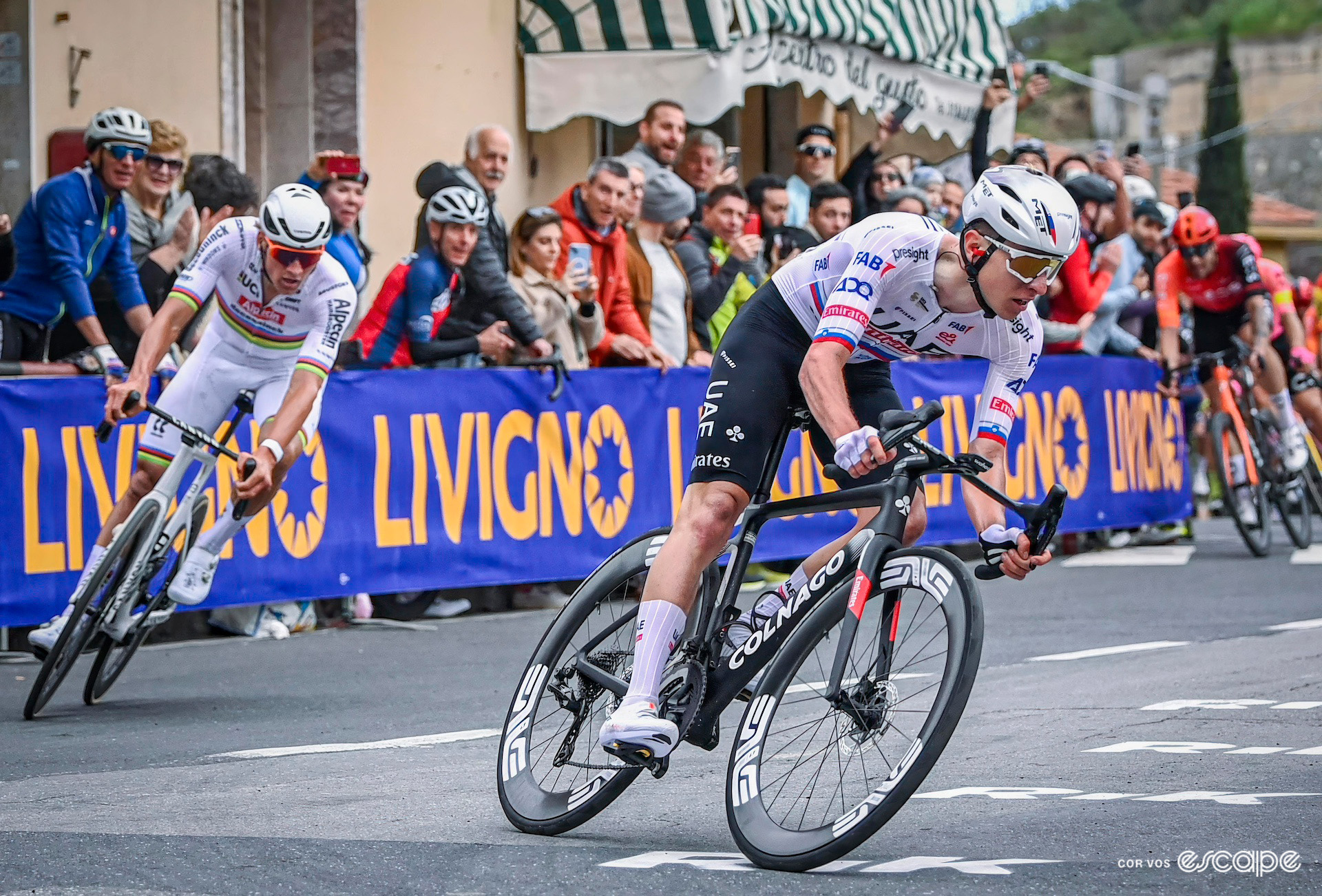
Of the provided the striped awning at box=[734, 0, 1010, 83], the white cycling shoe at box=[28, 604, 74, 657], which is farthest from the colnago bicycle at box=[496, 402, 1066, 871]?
the striped awning at box=[734, 0, 1010, 83]

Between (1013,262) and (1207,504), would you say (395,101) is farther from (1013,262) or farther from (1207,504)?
(1013,262)

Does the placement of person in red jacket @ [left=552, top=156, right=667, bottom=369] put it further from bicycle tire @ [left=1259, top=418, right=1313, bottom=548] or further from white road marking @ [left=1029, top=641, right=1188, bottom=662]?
bicycle tire @ [left=1259, top=418, right=1313, bottom=548]

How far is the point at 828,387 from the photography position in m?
5.01

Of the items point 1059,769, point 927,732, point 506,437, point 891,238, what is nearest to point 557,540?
point 506,437

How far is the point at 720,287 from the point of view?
12945 mm

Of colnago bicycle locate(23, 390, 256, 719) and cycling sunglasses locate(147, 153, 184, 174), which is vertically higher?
cycling sunglasses locate(147, 153, 184, 174)

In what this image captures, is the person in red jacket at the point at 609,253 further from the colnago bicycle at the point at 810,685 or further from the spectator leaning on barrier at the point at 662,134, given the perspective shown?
the colnago bicycle at the point at 810,685

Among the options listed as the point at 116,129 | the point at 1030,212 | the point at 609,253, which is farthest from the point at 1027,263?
the point at 609,253

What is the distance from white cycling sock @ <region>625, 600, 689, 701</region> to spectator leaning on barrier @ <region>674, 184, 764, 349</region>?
783 cm

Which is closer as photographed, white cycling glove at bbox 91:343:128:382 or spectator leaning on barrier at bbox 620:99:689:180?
white cycling glove at bbox 91:343:128:382

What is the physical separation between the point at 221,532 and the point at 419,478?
2823mm

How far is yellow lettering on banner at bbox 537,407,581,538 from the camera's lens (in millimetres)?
11500

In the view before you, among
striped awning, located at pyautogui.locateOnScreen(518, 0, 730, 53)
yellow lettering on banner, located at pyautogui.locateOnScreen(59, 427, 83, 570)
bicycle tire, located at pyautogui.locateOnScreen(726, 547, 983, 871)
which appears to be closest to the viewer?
bicycle tire, located at pyautogui.locateOnScreen(726, 547, 983, 871)

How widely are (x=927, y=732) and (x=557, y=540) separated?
726cm
